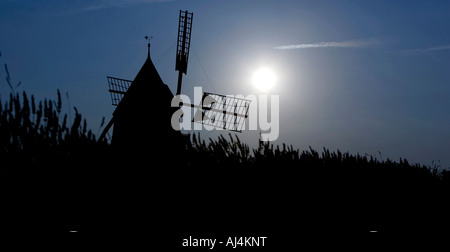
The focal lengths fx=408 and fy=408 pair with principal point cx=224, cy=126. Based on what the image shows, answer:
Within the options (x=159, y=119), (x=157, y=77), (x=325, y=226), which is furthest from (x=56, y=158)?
(x=157, y=77)

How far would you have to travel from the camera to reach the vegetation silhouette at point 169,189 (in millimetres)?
4633

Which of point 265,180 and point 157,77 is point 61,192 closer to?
point 265,180

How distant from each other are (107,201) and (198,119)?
790 inches

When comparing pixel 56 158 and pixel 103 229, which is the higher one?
pixel 56 158

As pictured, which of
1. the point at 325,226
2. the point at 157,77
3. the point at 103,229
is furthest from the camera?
the point at 157,77

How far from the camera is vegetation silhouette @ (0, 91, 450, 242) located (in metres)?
4.63

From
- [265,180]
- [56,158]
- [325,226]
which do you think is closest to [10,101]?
[56,158]

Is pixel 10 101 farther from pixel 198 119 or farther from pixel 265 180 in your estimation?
pixel 198 119

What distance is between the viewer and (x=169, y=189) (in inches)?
214

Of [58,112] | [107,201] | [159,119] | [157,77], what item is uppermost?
[157,77]

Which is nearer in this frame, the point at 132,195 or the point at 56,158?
the point at 56,158

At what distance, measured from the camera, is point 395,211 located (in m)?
8.10

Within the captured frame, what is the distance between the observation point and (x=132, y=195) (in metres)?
5.21

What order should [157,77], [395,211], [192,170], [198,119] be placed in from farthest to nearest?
[198,119]
[157,77]
[395,211]
[192,170]
